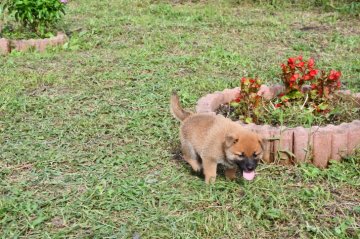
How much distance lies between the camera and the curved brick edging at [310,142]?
4.20 metres

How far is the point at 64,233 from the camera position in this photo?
348 cm

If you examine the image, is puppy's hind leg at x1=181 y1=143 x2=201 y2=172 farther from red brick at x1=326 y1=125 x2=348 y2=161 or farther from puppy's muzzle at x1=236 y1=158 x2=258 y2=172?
red brick at x1=326 y1=125 x2=348 y2=161

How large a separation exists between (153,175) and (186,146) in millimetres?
389

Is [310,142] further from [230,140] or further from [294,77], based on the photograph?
[230,140]

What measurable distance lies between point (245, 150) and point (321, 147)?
939mm

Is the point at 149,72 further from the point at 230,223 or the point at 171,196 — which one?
the point at 230,223

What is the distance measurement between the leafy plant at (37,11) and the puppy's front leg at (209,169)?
5.33m

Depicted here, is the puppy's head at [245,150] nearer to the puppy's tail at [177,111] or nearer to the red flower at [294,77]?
the puppy's tail at [177,111]

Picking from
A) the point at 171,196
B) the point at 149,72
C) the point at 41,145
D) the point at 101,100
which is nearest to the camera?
the point at 171,196

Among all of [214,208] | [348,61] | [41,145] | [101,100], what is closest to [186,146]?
[214,208]

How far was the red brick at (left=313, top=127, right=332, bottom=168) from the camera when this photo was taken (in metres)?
4.19

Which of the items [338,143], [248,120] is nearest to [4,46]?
[248,120]

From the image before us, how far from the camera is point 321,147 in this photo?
13.8 feet

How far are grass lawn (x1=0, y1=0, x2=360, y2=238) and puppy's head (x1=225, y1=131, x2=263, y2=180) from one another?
0.28 m
